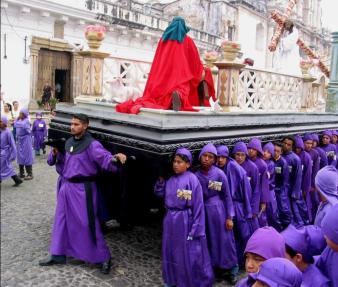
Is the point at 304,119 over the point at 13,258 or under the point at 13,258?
over

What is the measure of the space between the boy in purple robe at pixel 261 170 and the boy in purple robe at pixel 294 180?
0.85 m

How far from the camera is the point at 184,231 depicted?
3.96 meters

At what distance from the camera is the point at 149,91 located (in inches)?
197

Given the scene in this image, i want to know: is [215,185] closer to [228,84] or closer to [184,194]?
[184,194]

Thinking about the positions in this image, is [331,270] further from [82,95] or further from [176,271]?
[82,95]

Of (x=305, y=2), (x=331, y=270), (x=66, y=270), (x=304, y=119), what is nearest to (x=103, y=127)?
(x=66, y=270)

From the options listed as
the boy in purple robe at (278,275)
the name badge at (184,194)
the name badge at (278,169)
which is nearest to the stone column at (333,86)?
the name badge at (278,169)

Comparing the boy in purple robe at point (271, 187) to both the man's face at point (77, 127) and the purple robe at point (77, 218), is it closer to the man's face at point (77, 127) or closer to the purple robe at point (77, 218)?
the purple robe at point (77, 218)

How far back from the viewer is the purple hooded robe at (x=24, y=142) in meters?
8.70

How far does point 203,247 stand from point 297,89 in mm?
4910

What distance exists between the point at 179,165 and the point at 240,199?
1.08 meters

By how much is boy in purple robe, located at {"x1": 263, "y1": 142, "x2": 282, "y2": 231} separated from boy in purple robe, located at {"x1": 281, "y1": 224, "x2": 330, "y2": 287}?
2834 millimetres

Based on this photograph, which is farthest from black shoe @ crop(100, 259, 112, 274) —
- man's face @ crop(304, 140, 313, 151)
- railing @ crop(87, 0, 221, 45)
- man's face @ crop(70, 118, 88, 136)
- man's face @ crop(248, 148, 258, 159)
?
railing @ crop(87, 0, 221, 45)

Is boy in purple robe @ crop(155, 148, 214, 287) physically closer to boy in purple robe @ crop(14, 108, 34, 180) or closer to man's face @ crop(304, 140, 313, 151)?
man's face @ crop(304, 140, 313, 151)
